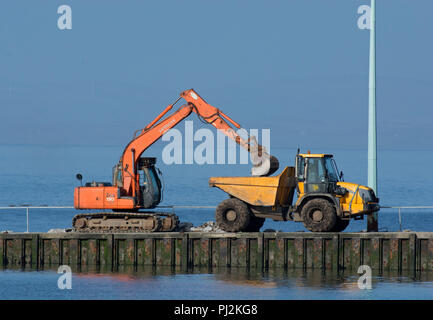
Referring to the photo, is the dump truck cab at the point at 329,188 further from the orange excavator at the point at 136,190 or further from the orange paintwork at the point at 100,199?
the orange paintwork at the point at 100,199

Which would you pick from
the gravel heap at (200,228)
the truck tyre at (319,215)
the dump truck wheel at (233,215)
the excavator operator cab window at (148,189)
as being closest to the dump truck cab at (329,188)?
the truck tyre at (319,215)

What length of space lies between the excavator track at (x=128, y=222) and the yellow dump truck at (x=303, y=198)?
8.77 feet

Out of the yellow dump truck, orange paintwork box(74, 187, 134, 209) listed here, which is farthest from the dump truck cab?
orange paintwork box(74, 187, 134, 209)

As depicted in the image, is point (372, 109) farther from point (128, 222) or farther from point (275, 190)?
point (128, 222)

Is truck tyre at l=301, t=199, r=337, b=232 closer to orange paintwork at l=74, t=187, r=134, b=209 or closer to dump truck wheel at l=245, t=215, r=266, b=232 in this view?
dump truck wheel at l=245, t=215, r=266, b=232

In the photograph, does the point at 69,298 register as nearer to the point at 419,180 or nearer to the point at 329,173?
the point at 329,173

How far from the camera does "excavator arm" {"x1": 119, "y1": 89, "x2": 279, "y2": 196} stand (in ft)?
131

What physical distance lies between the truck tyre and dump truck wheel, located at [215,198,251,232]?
2.49 meters

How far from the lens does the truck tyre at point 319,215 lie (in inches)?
1521

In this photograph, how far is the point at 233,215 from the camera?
1574 inches

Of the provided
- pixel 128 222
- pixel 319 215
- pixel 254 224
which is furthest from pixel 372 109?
pixel 128 222
